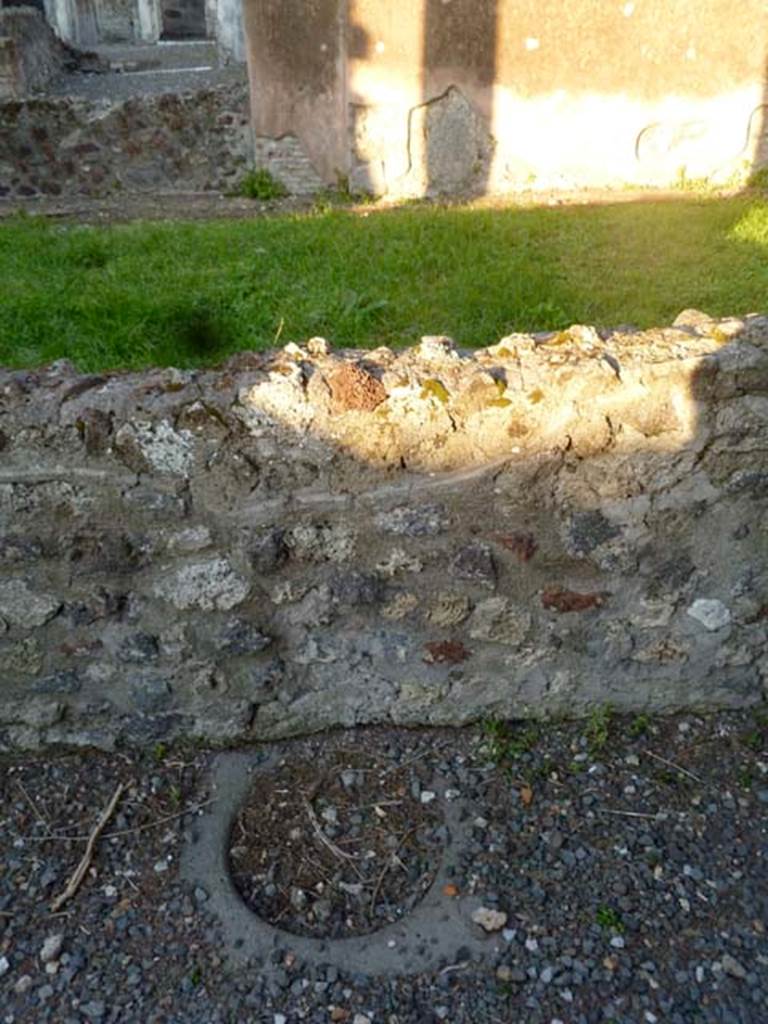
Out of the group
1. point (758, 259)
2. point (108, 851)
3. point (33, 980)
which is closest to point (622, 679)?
point (108, 851)

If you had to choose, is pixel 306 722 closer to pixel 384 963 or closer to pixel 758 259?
pixel 384 963

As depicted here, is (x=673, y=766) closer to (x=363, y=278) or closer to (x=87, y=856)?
(x=87, y=856)

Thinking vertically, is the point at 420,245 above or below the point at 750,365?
below

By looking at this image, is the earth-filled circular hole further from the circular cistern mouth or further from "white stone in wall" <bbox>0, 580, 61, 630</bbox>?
"white stone in wall" <bbox>0, 580, 61, 630</bbox>

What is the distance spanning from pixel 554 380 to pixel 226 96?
7.18 meters

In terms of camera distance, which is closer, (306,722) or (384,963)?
(384,963)

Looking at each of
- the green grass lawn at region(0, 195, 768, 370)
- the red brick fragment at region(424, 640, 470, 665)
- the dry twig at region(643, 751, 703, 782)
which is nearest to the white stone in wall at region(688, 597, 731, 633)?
the dry twig at region(643, 751, 703, 782)

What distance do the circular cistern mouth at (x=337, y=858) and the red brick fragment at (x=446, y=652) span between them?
268 millimetres

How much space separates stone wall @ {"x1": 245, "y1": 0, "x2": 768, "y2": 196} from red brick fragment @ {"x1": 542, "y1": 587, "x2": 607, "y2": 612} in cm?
604

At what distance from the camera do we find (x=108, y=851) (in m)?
2.24

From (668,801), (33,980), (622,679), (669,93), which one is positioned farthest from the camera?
(669,93)

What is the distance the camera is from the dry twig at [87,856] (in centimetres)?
212

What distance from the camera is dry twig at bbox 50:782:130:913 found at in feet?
6.96

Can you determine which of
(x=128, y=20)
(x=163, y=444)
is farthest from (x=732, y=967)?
(x=128, y=20)
